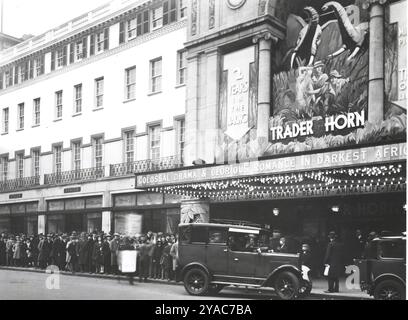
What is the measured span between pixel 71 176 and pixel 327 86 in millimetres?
12636

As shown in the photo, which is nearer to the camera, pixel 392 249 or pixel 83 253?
pixel 392 249

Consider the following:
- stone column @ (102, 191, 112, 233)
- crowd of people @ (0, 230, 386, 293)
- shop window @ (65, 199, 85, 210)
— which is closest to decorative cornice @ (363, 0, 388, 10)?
crowd of people @ (0, 230, 386, 293)

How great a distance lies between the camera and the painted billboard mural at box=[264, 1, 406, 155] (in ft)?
51.4

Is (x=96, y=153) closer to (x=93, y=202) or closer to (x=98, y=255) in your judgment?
(x=93, y=202)

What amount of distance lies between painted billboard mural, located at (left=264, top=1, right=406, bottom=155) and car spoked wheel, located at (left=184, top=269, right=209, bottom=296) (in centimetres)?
474

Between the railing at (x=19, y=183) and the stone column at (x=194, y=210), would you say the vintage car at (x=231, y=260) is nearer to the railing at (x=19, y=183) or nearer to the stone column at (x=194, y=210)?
the stone column at (x=194, y=210)

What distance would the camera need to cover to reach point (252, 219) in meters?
19.3

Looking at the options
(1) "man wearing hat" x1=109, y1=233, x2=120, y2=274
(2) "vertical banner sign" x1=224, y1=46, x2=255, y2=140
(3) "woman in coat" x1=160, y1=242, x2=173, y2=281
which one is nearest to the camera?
(3) "woman in coat" x1=160, y1=242, x2=173, y2=281

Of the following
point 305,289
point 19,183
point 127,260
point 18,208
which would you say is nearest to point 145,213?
point 127,260

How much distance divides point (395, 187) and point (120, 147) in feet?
38.2

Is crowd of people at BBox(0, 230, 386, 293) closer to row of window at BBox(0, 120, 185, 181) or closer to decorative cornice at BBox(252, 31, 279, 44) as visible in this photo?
row of window at BBox(0, 120, 185, 181)

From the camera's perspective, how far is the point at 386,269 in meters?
12.0

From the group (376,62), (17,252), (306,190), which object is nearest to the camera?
(376,62)
